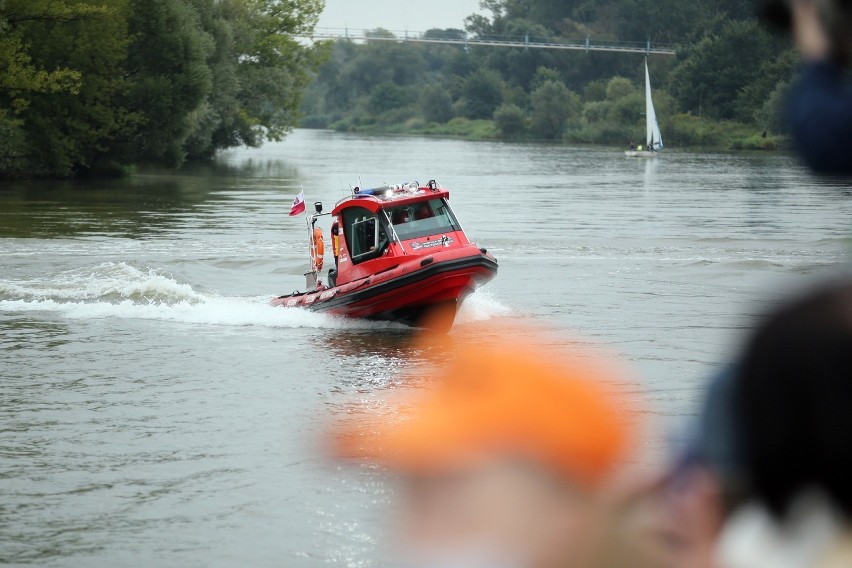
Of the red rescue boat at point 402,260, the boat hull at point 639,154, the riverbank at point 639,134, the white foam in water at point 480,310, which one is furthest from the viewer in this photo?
the riverbank at point 639,134

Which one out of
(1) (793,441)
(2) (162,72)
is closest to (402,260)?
(1) (793,441)

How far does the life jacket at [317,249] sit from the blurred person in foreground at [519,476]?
17.6 metres

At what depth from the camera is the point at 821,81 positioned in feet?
5.16

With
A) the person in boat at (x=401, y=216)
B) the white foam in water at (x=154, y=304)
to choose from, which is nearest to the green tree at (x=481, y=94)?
the white foam in water at (x=154, y=304)

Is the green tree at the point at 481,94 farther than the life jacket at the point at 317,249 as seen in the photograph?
Yes

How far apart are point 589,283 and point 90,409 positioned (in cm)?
1186

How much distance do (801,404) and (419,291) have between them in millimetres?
16543

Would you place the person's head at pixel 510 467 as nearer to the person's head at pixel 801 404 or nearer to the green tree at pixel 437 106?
the person's head at pixel 801 404

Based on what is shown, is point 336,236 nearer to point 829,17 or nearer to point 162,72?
point 829,17

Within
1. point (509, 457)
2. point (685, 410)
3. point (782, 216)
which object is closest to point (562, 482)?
point (509, 457)

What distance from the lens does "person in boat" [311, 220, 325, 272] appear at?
19.6 metres

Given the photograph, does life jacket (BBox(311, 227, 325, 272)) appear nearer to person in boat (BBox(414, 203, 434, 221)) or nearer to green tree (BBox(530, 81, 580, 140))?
person in boat (BBox(414, 203, 434, 221))

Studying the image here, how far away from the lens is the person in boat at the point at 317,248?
1958cm

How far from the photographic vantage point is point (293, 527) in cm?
952
